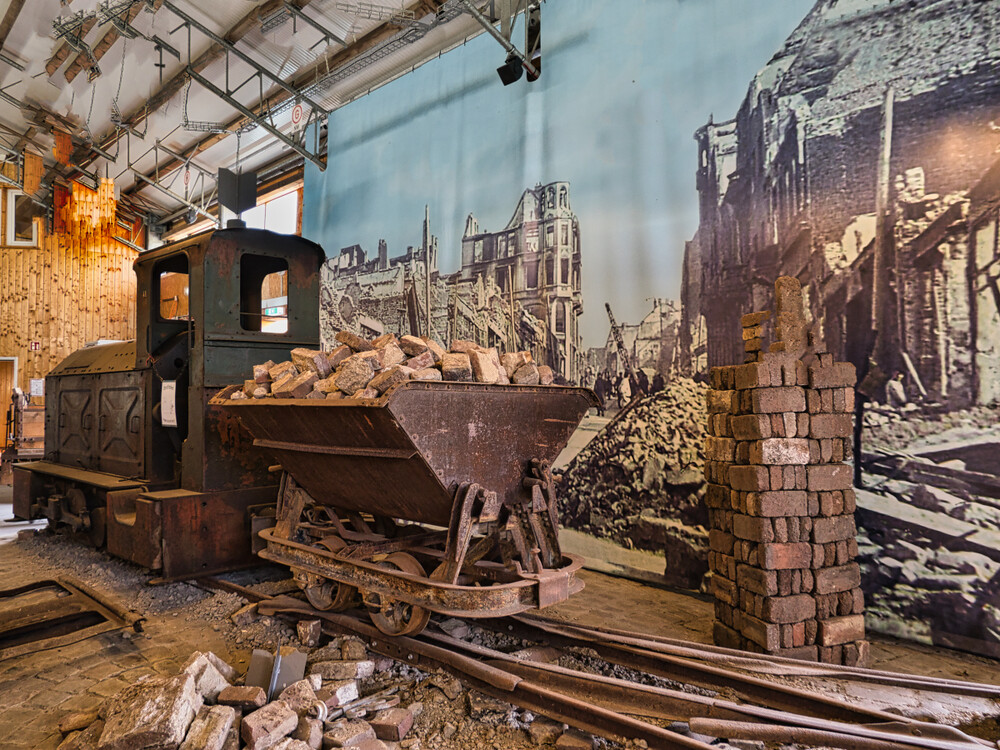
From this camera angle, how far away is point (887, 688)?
11.8ft

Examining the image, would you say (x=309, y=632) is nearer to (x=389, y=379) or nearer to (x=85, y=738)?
(x=85, y=738)

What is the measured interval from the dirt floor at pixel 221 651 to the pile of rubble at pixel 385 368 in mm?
1738

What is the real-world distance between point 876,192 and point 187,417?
6251 mm

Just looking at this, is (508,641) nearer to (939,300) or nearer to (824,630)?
(824,630)

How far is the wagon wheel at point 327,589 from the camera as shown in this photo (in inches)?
179

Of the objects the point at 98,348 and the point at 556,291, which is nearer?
the point at 556,291

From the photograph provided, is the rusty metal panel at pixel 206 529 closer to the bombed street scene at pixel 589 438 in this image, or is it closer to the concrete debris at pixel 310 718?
the bombed street scene at pixel 589 438

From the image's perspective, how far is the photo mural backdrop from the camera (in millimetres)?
4375

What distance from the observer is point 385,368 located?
3.84 metres

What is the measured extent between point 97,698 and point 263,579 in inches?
86.6

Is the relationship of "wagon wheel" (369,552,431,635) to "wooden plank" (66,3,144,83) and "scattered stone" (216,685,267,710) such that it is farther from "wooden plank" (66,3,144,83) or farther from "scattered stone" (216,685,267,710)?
"wooden plank" (66,3,144,83)

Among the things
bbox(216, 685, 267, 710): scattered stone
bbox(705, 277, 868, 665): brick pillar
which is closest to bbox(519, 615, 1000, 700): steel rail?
bbox(705, 277, 868, 665): brick pillar

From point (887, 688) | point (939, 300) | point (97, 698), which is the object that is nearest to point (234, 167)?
point (97, 698)

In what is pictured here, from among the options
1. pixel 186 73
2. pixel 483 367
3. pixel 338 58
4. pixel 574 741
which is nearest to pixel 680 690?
pixel 574 741
